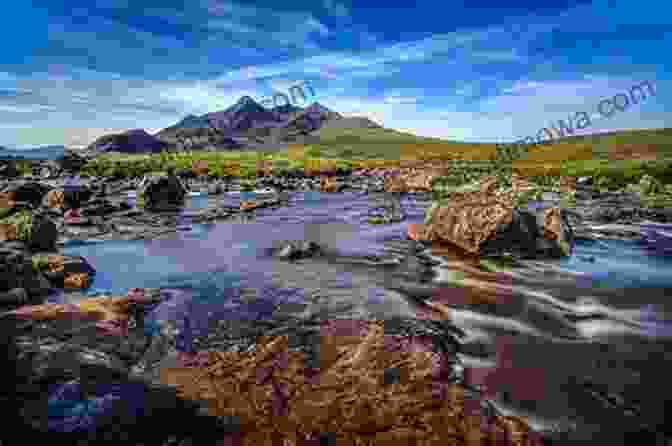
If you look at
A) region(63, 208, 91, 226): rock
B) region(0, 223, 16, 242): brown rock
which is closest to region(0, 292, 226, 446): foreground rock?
region(0, 223, 16, 242): brown rock

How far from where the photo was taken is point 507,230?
1341cm

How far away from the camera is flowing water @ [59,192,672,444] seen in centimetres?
546

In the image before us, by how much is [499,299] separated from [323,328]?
4418mm

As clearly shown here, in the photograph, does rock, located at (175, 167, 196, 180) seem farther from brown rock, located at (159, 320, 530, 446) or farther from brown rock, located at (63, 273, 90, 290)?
brown rock, located at (159, 320, 530, 446)

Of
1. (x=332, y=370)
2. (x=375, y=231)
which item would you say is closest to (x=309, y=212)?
(x=375, y=231)

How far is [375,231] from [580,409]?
1357 cm

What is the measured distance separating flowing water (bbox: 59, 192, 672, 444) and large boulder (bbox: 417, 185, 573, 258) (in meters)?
0.86

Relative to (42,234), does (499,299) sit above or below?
below

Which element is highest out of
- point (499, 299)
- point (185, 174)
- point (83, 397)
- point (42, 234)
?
point (185, 174)

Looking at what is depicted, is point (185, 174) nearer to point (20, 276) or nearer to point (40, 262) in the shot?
point (40, 262)

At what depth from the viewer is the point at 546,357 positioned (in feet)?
21.3

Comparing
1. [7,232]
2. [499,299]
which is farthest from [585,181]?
[7,232]

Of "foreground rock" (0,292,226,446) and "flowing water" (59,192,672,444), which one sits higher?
"foreground rock" (0,292,226,446)

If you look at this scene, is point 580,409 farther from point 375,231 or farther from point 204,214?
point 204,214
